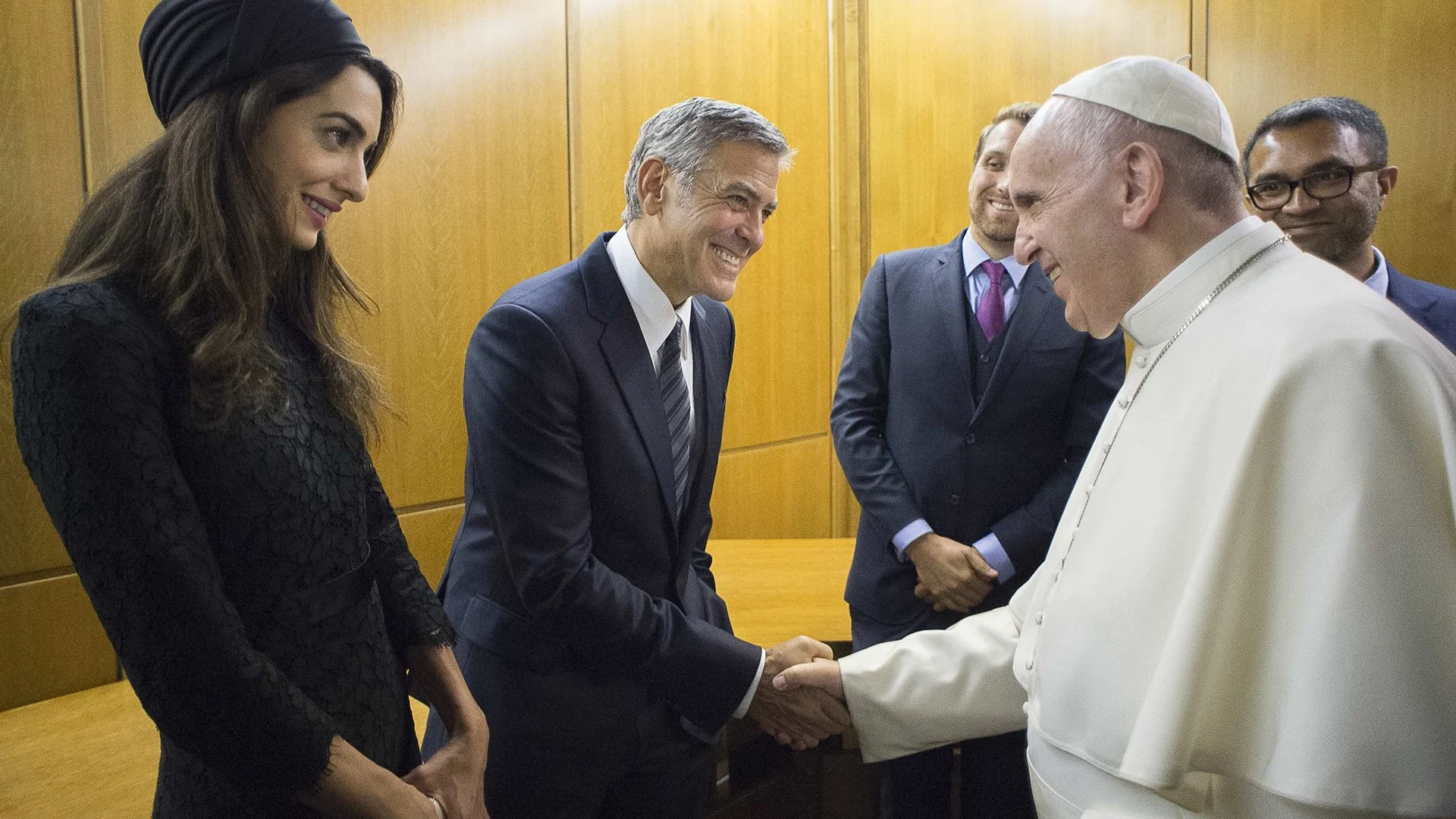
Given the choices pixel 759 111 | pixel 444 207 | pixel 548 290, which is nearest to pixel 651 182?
pixel 548 290

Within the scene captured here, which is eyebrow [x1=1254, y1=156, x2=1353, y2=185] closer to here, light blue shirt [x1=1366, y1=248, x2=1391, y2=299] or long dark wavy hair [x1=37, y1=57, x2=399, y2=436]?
light blue shirt [x1=1366, y1=248, x2=1391, y2=299]

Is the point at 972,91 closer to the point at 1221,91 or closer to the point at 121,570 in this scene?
the point at 1221,91

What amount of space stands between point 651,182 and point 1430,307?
2.20 meters

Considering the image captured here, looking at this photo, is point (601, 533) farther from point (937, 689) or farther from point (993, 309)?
point (993, 309)

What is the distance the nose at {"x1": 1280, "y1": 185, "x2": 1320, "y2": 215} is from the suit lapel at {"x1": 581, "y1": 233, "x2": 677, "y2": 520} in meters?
2.05

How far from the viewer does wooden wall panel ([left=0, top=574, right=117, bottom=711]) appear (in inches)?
102

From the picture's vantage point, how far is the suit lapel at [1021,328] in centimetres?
276

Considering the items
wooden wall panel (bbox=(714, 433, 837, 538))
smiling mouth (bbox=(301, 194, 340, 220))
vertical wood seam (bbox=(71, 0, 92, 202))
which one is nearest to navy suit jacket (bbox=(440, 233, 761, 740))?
smiling mouth (bbox=(301, 194, 340, 220))

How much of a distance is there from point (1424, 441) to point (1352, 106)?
2155mm

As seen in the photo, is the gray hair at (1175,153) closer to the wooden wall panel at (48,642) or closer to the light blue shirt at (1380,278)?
the light blue shirt at (1380,278)

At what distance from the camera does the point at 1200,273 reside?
5.51ft

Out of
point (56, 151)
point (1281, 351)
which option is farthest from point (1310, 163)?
point (56, 151)

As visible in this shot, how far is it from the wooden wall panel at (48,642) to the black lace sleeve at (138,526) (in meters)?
1.73

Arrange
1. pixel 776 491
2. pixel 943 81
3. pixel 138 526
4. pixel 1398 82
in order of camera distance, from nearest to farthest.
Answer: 1. pixel 138 526
2. pixel 1398 82
3. pixel 776 491
4. pixel 943 81
